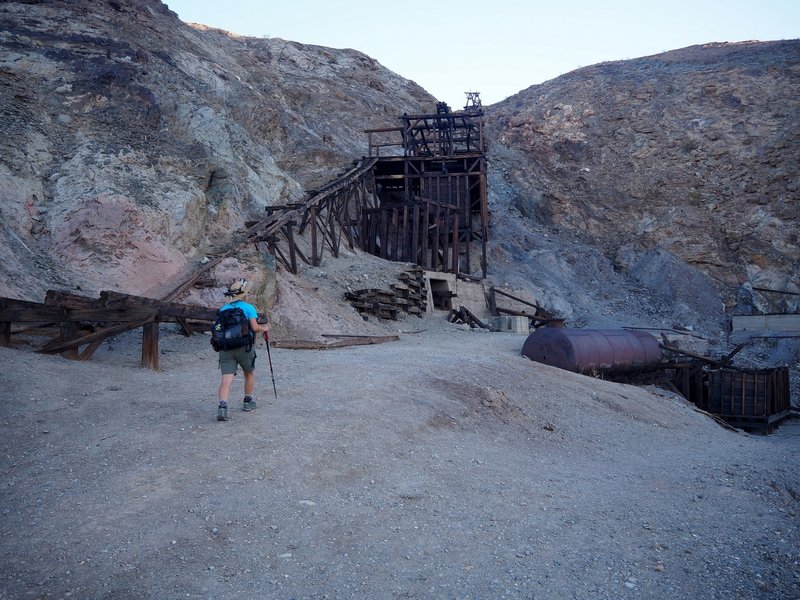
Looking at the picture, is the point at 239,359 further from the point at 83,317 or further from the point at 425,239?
the point at 425,239

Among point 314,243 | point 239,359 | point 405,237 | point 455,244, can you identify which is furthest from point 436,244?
point 239,359

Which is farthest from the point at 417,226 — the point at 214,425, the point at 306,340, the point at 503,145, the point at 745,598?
the point at 745,598

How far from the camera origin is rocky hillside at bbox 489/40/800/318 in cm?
2753

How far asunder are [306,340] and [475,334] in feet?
21.4

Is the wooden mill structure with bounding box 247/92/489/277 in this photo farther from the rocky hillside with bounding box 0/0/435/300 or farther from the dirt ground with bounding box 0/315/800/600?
the dirt ground with bounding box 0/315/800/600

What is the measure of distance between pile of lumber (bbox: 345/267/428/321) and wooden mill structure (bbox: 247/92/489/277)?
197 cm

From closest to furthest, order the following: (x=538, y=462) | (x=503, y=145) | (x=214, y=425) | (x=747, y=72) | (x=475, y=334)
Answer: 1. (x=214, y=425)
2. (x=538, y=462)
3. (x=475, y=334)
4. (x=747, y=72)
5. (x=503, y=145)

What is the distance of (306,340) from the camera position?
11.9m

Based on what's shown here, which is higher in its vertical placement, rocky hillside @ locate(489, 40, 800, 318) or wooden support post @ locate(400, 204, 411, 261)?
rocky hillside @ locate(489, 40, 800, 318)

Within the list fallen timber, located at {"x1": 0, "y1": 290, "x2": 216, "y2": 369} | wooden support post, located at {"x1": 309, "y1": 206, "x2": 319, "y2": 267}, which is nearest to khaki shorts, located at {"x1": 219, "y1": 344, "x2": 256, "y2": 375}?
fallen timber, located at {"x1": 0, "y1": 290, "x2": 216, "y2": 369}

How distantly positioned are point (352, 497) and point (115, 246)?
8.94 metres

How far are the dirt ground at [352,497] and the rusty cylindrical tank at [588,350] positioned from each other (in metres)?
4.21

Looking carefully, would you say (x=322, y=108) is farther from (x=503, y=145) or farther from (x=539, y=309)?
(x=539, y=309)

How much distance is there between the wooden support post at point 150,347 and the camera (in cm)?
823
